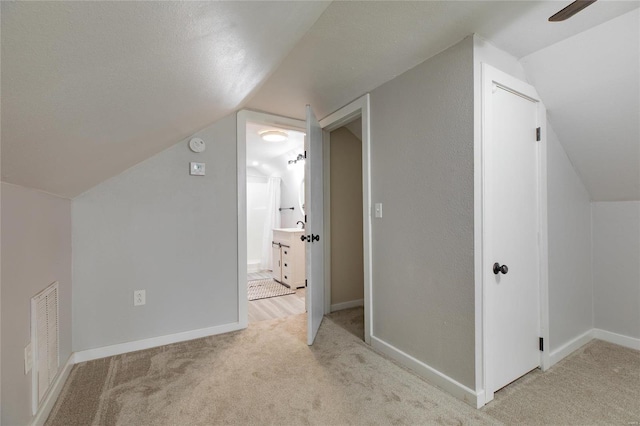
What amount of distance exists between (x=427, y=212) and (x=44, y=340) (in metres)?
2.27

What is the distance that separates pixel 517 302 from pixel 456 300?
44 centimetres

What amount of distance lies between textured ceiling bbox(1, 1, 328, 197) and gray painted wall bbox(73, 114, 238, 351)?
0.47 m

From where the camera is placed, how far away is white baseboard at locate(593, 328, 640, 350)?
2.11 m

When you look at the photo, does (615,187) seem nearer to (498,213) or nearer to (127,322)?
(498,213)

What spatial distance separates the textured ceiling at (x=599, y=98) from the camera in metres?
1.48

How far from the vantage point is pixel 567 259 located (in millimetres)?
2072

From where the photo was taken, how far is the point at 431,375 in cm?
172

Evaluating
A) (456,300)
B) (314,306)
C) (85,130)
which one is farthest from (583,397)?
(85,130)

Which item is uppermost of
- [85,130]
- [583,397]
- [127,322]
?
[85,130]

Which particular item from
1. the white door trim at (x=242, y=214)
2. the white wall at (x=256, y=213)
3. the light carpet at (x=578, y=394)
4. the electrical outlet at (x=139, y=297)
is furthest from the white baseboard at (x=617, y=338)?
the white wall at (x=256, y=213)

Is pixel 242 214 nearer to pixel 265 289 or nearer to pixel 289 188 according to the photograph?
pixel 265 289

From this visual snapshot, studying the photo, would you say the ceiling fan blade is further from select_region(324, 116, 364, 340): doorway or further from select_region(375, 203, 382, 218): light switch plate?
select_region(324, 116, 364, 340): doorway

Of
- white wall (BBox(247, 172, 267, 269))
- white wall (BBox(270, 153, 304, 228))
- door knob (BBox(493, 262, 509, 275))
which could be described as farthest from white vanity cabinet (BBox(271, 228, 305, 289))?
door knob (BBox(493, 262, 509, 275))

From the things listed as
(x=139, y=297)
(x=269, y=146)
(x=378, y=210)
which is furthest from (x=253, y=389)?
(x=269, y=146)
